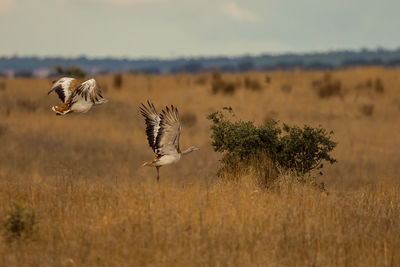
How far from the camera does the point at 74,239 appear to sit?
8164mm

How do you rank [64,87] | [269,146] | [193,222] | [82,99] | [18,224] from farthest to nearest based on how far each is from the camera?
[269,146] < [64,87] < [82,99] < [193,222] < [18,224]

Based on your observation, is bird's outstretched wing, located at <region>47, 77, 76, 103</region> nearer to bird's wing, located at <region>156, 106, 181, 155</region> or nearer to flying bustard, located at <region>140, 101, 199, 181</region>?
flying bustard, located at <region>140, 101, 199, 181</region>

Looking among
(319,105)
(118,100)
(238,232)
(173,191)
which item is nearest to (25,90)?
(118,100)

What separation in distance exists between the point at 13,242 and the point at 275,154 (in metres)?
5.85

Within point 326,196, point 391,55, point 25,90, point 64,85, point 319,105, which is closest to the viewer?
point 326,196

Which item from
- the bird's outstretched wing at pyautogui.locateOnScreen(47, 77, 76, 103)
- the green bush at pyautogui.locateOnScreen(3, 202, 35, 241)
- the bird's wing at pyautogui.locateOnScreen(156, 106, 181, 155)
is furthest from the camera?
the bird's outstretched wing at pyautogui.locateOnScreen(47, 77, 76, 103)

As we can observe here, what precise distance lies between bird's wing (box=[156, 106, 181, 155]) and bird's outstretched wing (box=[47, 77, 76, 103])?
2.11 meters

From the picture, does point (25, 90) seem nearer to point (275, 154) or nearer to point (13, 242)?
point (275, 154)

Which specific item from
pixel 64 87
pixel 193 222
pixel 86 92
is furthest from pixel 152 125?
pixel 193 222

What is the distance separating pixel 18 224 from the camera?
8258 mm

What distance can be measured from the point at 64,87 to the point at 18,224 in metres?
4.56

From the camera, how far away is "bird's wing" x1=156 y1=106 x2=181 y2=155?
10.6 m

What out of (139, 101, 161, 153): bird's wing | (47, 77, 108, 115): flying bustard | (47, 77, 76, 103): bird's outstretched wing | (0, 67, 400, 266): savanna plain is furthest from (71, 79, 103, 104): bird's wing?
(0, 67, 400, 266): savanna plain

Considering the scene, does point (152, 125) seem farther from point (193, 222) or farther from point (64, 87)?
point (193, 222)
